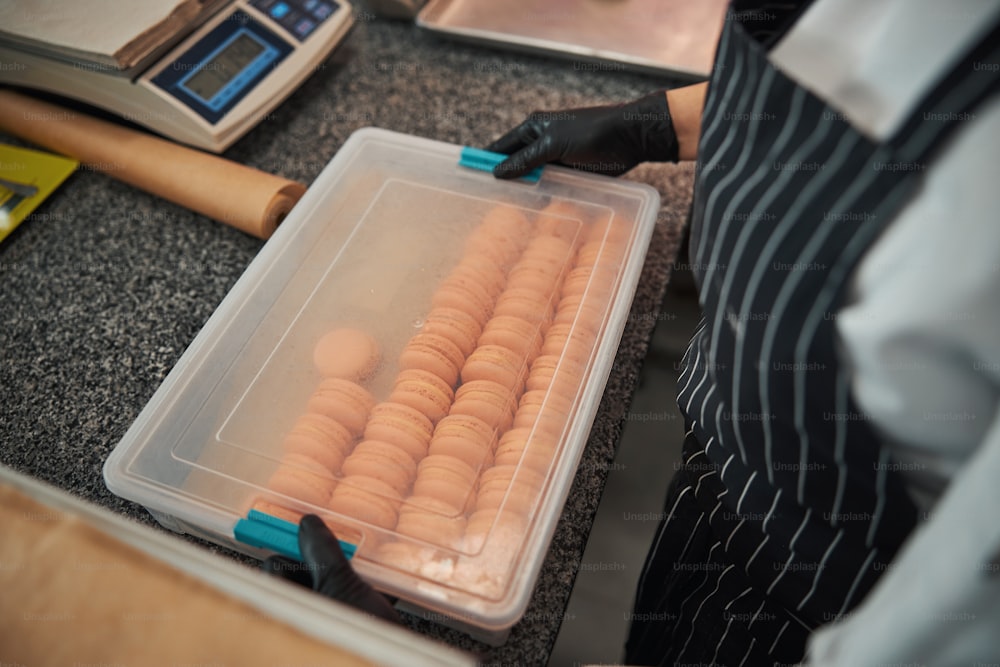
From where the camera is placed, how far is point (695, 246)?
2.50 feet

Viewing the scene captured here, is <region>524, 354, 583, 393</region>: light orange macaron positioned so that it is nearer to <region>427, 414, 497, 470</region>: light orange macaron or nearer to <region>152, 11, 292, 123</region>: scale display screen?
<region>427, 414, 497, 470</region>: light orange macaron

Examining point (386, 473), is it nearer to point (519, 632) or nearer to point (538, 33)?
point (519, 632)

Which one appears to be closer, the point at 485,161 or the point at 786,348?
the point at 786,348

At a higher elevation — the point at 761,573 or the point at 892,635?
the point at 892,635

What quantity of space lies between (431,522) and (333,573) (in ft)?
0.40

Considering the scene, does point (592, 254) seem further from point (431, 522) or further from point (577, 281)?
point (431, 522)

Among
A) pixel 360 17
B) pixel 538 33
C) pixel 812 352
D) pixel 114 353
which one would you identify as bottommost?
pixel 114 353

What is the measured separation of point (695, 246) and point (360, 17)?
3.77 ft

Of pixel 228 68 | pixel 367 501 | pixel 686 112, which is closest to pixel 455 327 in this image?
pixel 367 501

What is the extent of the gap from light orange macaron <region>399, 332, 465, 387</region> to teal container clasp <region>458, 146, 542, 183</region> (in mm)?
319

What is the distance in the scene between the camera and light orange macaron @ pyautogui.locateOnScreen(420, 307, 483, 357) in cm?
92

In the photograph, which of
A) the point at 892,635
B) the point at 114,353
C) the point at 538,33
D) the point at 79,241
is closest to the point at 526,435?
the point at 892,635

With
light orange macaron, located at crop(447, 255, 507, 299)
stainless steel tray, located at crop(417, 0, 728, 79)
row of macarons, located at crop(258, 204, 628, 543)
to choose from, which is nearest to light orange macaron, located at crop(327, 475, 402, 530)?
row of macarons, located at crop(258, 204, 628, 543)

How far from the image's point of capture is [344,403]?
2.79ft
